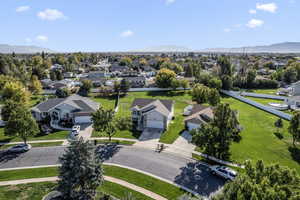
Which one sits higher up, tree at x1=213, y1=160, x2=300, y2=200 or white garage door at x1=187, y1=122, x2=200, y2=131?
tree at x1=213, y1=160, x2=300, y2=200

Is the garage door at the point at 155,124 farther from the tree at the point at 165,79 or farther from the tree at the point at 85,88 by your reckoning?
the tree at the point at 85,88

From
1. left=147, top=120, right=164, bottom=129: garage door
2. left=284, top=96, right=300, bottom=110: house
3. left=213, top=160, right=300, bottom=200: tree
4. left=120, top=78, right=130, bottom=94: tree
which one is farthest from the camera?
left=120, top=78, right=130, bottom=94: tree

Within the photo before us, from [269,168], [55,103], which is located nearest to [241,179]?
[269,168]

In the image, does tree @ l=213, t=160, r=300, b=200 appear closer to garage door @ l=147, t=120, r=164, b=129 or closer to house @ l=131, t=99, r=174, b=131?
house @ l=131, t=99, r=174, b=131

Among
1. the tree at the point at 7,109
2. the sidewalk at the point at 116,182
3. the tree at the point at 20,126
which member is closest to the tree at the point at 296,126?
the sidewalk at the point at 116,182

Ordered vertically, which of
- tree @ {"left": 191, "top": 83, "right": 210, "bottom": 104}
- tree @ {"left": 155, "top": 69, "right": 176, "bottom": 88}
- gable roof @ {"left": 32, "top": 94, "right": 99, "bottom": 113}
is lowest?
gable roof @ {"left": 32, "top": 94, "right": 99, "bottom": 113}

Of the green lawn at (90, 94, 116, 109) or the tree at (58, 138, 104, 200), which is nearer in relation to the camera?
the tree at (58, 138, 104, 200)

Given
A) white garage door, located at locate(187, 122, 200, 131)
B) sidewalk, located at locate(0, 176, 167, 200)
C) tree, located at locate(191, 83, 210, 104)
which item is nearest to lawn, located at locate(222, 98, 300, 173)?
white garage door, located at locate(187, 122, 200, 131)
